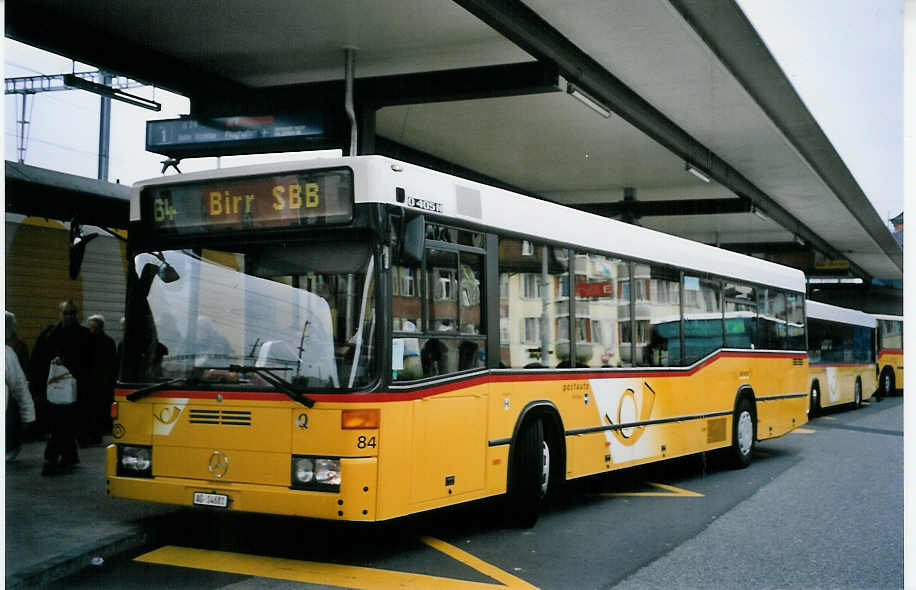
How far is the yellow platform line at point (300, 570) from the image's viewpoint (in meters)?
6.56

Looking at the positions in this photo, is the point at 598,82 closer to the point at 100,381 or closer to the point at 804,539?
the point at 804,539

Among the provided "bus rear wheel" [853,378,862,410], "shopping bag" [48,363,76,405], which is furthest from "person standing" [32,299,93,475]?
"bus rear wheel" [853,378,862,410]

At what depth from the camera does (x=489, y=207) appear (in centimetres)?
841

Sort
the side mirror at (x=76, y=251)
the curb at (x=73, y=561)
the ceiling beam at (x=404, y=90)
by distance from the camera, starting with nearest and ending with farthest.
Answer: the curb at (x=73, y=561), the side mirror at (x=76, y=251), the ceiling beam at (x=404, y=90)

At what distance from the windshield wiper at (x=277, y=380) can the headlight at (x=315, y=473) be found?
0.40m

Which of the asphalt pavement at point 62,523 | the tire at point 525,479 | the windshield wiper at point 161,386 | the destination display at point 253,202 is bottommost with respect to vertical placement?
the asphalt pavement at point 62,523

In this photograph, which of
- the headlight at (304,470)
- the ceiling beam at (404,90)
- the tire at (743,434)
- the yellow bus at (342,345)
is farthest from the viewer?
the tire at (743,434)

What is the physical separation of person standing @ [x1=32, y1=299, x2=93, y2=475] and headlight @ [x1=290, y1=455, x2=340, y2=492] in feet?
16.0

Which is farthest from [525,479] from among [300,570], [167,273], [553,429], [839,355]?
[839,355]

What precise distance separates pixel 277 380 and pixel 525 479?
2.64 meters

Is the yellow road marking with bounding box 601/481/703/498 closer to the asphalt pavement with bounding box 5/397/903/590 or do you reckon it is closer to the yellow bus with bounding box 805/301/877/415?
the asphalt pavement with bounding box 5/397/903/590

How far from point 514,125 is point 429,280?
9665mm

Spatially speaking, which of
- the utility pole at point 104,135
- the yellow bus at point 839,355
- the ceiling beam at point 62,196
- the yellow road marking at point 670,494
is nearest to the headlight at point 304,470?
the yellow road marking at point 670,494

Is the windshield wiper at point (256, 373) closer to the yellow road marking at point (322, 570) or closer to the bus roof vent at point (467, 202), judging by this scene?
the yellow road marking at point (322, 570)
